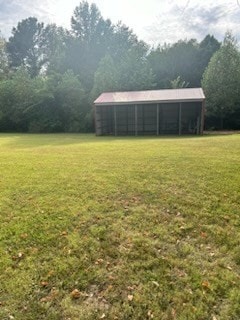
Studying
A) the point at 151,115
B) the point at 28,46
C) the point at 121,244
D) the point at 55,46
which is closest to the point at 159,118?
the point at 151,115

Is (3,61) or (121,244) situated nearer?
(121,244)

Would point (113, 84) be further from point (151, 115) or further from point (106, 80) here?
point (151, 115)

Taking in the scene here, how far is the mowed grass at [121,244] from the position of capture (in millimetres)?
3652

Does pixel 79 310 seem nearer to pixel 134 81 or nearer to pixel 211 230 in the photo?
pixel 211 230

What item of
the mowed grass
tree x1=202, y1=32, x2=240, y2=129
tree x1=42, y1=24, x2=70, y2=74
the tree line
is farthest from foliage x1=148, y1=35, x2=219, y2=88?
the mowed grass

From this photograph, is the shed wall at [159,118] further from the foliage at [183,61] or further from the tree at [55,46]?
the tree at [55,46]

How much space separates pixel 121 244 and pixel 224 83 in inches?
988

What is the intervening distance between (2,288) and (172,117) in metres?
21.1

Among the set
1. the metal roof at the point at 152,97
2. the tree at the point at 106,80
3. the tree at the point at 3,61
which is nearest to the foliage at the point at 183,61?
the tree at the point at 106,80

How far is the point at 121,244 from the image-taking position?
15.4ft

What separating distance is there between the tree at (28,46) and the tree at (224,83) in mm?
33123

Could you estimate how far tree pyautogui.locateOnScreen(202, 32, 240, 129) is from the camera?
26.3 meters

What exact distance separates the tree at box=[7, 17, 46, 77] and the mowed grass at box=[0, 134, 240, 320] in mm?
47737

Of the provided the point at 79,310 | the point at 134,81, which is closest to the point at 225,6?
the point at 79,310
